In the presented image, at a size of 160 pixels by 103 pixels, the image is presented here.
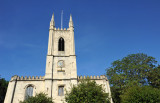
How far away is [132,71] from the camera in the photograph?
31344mm

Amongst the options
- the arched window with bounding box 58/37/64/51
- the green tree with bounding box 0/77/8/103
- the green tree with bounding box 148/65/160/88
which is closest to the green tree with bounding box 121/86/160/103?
the green tree with bounding box 148/65/160/88

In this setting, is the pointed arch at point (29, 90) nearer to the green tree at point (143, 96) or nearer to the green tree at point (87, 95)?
the green tree at point (87, 95)

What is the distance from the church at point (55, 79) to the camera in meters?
27.8

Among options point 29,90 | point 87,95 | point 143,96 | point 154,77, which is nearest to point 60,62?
point 29,90

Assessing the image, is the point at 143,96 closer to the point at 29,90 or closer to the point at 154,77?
the point at 154,77

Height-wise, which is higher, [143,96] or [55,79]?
[55,79]

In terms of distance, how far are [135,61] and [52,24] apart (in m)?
22.1

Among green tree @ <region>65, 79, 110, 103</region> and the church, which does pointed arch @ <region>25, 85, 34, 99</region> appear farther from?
green tree @ <region>65, 79, 110, 103</region>

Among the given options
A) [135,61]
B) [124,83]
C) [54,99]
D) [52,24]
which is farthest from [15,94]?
[135,61]

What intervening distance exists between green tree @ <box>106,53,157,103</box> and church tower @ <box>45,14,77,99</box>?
934 centimetres

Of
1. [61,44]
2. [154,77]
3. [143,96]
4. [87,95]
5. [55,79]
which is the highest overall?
[61,44]

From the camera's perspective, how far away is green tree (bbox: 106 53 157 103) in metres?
30.1

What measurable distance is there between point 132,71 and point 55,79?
16.3 m

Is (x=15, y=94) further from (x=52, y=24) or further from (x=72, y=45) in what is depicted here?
(x=52, y=24)
